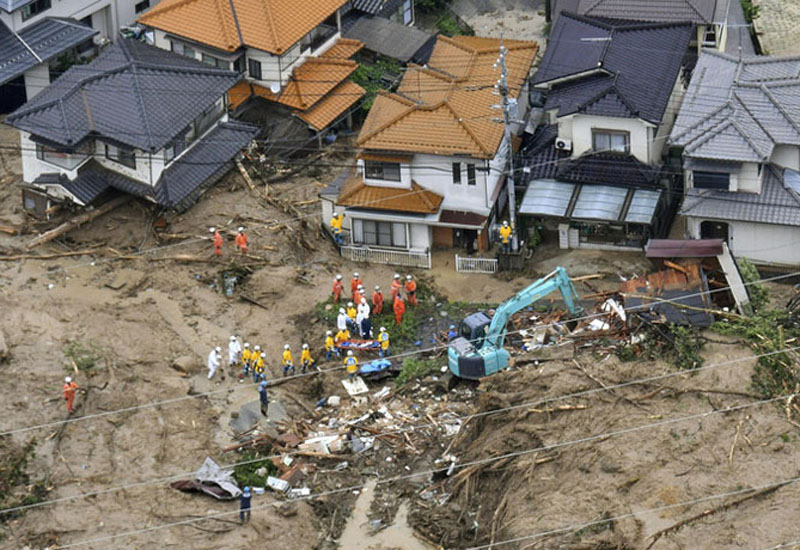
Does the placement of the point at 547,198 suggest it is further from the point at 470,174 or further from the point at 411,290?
the point at 411,290

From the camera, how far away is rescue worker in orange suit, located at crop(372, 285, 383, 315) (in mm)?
59781

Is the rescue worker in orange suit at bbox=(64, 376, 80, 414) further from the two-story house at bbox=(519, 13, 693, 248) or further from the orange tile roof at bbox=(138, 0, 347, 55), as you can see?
the orange tile roof at bbox=(138, 0, 347, 55)

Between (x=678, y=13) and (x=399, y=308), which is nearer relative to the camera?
(x=399, y=308)

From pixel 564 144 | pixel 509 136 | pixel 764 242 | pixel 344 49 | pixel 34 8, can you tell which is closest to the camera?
pixel 764 242

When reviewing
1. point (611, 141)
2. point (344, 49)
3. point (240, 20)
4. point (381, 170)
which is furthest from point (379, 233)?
point (240, 20)

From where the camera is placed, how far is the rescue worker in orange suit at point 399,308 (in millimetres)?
59375

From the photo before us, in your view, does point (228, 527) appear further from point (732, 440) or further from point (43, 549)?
point (732, 440)

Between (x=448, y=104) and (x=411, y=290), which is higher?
(x=448, y=104)

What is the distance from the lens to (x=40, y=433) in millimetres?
53812

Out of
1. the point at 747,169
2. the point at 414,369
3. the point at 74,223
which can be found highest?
the point at 747,169

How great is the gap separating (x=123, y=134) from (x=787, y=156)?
25197 mm

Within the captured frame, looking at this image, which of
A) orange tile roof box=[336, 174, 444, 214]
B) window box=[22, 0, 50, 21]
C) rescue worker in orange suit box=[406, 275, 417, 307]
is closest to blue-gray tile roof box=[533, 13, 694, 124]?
orange tile roof box=[336, 174, 444, 214]

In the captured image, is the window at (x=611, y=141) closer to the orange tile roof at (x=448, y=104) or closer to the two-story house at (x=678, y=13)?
the orange tile roof at (x=448, y=104)

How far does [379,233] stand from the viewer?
63.8 metres
